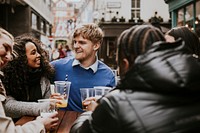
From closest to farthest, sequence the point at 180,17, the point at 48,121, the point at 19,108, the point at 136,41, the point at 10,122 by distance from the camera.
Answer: the point at 136,41, the point at 10,122, the point at 48,121, the point at 19,108, the point at 180,17

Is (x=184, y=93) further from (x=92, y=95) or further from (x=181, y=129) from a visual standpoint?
(x=92, y=95)

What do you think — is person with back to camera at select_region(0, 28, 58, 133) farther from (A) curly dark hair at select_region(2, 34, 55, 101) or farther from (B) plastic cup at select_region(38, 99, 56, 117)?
(A) curly dark hair at select_region(2, 34, 55, 101)

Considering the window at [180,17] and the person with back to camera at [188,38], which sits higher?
the window at [180,17]

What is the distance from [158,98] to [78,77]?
6.54 feet

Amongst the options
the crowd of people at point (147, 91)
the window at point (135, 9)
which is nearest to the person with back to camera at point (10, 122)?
the crowd of people at point (147, 91)

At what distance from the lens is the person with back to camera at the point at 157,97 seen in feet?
4.67

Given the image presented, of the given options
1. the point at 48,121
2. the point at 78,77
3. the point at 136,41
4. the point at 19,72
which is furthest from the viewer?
the point at 78,77

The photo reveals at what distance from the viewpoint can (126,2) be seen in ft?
77.7

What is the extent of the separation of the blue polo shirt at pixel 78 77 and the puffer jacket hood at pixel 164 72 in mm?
1841

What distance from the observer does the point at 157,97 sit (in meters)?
1.45

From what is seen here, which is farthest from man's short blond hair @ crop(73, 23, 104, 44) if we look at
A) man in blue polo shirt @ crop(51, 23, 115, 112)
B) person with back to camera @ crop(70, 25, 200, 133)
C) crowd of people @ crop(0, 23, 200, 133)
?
person with back to camera @ crop(70, 25, 200, 133)

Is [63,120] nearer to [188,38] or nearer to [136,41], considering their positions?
[136,41]

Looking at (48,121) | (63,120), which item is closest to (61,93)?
A: (63,120)

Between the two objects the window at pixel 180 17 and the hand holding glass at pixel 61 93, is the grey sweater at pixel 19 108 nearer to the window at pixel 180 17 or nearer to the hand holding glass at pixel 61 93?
the hand holding glass at pixel 61 93
